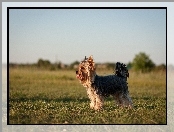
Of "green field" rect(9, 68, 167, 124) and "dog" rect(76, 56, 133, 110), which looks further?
"green field" rect(9, 68, 167, 124)

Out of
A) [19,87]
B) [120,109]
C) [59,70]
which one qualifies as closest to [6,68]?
[19,87]

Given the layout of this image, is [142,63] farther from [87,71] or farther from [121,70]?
[87,71]

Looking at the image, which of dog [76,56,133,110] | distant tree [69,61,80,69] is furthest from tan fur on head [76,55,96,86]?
distant tree [69,61,80,69]

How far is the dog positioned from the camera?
8.67 metres

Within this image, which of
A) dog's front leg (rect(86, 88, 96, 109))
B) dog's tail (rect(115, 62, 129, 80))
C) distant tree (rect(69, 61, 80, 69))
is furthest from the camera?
distant tree (rect(69, 61, 80, 69))

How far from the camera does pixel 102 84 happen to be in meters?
8.90

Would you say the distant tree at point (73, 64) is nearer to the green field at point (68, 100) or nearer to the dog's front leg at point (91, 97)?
the green field at point (68, 100)

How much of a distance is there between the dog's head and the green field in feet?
1.77

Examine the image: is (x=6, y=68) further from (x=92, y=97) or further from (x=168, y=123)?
(x=168, y=123)

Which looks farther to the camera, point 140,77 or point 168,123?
point 140,77

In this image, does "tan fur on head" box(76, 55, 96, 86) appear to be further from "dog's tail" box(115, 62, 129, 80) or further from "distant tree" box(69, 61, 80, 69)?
"distant tree" box(69, 61, 80, 69)

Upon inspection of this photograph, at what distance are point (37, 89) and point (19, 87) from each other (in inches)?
28.4

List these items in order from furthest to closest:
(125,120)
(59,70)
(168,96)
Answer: (59,70)
(168,96)
(125,120)

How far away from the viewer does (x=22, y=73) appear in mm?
9883
